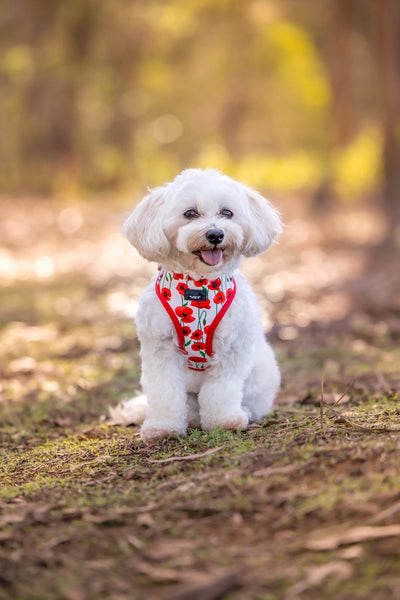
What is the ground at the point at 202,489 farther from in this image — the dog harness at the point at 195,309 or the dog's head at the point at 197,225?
the dog's head at the point at 197,225

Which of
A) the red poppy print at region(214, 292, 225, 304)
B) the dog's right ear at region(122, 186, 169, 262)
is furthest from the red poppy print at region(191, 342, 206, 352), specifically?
the dog's right ear at region(122, 186, 169, 262)

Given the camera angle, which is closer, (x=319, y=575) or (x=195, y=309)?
(x=319, y=575)

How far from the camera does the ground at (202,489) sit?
254 centimetres

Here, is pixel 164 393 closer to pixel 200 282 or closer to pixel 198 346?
pixel 198 346

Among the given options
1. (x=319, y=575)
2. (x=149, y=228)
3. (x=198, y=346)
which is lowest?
(x=319, y=575)

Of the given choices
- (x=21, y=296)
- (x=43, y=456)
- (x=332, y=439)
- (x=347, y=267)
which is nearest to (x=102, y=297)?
(x=21, y=296)

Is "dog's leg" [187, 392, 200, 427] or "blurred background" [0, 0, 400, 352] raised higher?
"blurred background" [0, 0, 400, 352]

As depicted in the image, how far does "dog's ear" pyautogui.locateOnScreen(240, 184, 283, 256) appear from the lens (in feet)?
13.6

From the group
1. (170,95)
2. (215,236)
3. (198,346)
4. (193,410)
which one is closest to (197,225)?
(215,236)

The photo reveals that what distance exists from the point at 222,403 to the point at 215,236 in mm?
865

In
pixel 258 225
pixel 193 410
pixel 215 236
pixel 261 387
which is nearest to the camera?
pixel 215 236

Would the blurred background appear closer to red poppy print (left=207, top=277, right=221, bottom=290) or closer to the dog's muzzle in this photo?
red poppy print (left=207, top=277, right=221, bottom=290)

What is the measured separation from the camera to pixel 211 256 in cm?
398

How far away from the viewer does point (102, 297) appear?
34.2 feet
